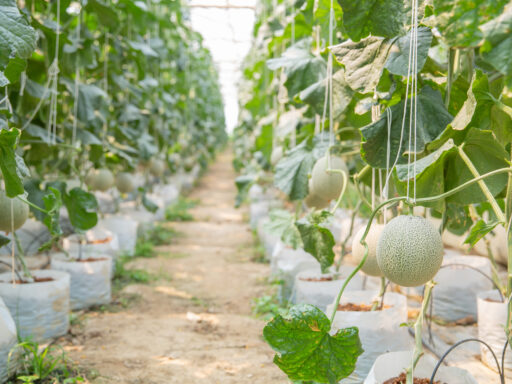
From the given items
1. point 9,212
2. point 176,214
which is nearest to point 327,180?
point 9,212

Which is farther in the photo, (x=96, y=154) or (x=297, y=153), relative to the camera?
(x=96, y=154)

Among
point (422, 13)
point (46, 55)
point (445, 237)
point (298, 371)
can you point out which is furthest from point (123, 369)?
point (445, 237)

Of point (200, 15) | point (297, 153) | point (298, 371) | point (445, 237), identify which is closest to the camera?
point (298, 371)

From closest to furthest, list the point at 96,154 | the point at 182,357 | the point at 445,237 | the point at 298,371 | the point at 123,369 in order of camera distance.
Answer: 1. the point at 298,371
2. the point at 123,369
3. the point at 182,357
4. the point at 96,154
5. the point at 445,237

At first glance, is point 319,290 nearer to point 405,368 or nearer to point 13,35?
point 405,368

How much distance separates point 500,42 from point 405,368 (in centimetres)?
111

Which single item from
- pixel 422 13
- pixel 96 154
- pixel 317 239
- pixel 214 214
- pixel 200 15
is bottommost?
pixel 214 214

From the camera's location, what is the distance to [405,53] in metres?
1.46

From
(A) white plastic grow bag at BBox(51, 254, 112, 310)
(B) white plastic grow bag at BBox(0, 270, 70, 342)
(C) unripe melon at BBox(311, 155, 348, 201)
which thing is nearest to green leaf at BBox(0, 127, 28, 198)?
(C) unripe melon at BBox(311, 155, 348, 201)

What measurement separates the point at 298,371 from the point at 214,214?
756 centimetres

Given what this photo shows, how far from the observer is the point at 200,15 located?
1028 cm

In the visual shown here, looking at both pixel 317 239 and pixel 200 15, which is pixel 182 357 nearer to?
pixel 317 239

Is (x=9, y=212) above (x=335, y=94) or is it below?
below

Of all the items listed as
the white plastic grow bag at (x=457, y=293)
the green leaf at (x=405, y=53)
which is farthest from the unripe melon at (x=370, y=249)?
the white plastic grow bag at (x=457, y=293)
